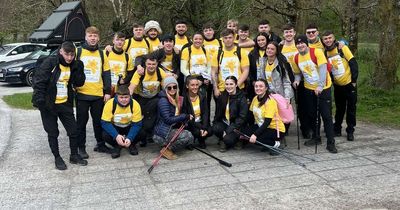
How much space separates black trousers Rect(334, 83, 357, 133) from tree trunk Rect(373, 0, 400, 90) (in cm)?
359

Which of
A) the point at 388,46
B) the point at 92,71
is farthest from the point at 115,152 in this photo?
the point at 388,46

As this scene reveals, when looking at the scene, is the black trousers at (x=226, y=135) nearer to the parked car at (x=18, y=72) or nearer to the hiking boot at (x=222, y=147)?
the hiking boot at (x=222, y=147)

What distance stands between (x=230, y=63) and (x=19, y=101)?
7.62m

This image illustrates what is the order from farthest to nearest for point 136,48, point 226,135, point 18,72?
point 18,72 < point 136,48 < point 226,135

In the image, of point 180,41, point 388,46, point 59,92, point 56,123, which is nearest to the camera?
point 59,92

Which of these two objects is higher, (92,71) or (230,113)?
(92,71)

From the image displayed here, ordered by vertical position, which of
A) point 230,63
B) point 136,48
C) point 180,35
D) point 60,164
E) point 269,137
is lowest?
point 60,164

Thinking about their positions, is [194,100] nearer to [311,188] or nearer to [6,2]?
[311,188]

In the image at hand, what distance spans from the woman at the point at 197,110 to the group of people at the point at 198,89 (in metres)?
0.02

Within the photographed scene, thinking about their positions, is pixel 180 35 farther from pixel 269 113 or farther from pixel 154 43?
pixel 269 113

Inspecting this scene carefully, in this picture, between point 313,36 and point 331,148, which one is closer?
point 331,148

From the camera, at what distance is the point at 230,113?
21.5 feet

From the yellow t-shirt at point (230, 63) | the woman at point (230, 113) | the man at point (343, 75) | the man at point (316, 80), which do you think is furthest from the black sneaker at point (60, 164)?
the man at point (343, 75)

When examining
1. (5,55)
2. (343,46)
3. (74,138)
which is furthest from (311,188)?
(5,55)
